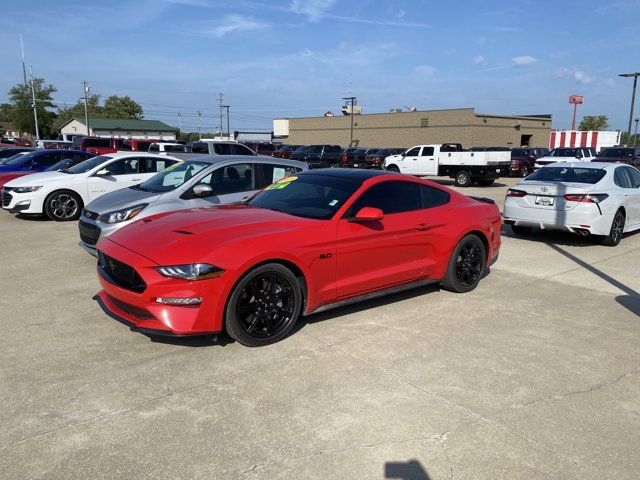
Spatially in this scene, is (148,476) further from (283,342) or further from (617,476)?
(617,476)

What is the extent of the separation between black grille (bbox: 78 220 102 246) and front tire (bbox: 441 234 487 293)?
4.81 metres

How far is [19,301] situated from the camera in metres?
5.64

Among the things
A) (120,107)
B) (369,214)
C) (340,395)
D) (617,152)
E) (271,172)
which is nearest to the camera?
(340,395)

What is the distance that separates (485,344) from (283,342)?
6.13 ft

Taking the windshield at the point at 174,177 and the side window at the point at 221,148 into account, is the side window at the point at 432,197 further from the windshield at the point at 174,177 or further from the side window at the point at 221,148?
the side window at the point at 221,148

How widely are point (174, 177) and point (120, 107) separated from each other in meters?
124

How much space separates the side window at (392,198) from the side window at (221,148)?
12.4 meters

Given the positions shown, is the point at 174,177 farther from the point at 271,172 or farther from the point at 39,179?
the point at 39,179

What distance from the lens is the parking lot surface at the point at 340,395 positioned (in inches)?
115

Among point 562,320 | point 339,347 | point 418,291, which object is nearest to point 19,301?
point 339,347

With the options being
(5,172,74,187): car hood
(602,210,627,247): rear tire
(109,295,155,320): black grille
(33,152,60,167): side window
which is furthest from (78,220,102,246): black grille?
(602,210,627,247): rear tire

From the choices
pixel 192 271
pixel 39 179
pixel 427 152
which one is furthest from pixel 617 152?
pixel 192 271

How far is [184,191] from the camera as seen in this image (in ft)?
24.8

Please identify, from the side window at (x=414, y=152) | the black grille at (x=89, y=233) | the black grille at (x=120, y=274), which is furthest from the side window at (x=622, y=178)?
the side window at (x=414, y=152)
